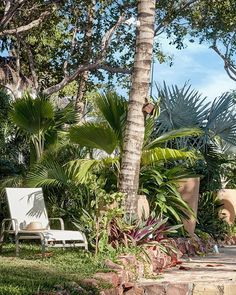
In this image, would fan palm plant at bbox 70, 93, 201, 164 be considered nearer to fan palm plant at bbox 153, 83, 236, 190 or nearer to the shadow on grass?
the shadow on grass

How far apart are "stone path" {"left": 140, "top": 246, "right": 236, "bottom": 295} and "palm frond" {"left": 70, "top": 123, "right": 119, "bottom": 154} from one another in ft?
7.08

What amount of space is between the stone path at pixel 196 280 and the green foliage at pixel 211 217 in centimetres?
390

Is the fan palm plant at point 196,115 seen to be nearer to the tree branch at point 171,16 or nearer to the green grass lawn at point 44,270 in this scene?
the green grass lawn at point 44,270

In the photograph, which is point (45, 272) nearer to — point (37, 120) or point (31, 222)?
point (31, 222)

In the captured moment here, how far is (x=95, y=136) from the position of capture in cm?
997

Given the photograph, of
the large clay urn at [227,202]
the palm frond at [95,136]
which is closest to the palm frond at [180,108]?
the large clay urn at [227,202]

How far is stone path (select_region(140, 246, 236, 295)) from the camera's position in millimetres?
7241

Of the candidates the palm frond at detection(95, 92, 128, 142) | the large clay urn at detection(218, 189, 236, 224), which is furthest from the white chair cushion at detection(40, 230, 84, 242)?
the large clay urn at detection(218, 189, 236, 224)

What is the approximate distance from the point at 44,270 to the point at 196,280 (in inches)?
81.0

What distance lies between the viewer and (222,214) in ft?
49.5

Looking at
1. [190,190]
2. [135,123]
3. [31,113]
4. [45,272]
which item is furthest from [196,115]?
[45,272]

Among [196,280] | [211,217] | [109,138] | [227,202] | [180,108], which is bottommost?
[196,280]

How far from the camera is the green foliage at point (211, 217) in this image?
46.8ft

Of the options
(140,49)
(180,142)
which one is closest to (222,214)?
Result: (180,142)
